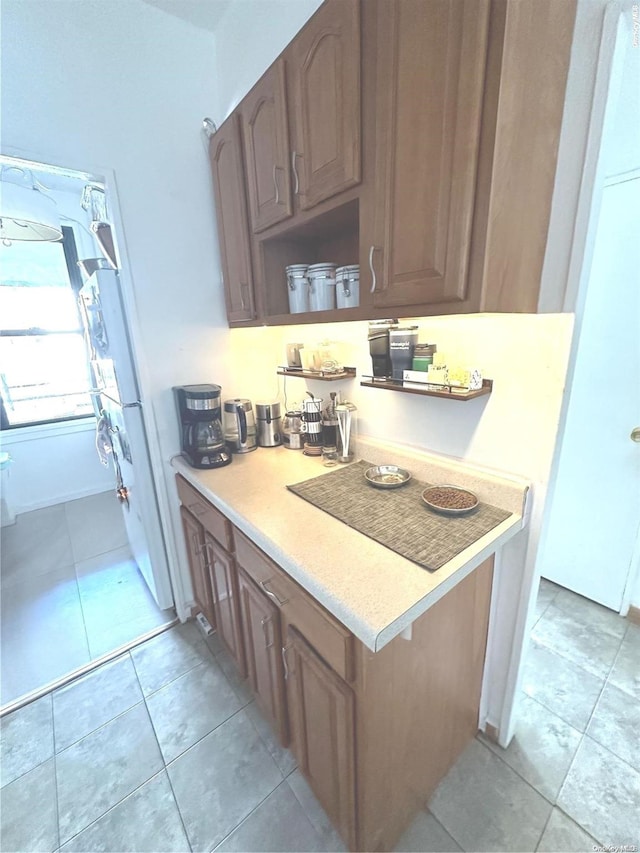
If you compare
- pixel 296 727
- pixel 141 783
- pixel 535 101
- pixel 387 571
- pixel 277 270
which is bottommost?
pixel 141 783

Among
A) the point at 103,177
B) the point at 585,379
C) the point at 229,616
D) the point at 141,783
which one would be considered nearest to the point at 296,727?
the point at 229,616

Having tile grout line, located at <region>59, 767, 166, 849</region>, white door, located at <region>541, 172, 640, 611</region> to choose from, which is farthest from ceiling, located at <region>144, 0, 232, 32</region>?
tile grout line, located at <region>59, 767, 166, 849</region>

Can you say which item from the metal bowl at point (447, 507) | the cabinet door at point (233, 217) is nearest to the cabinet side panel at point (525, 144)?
the metal bowl at point (447, 507)

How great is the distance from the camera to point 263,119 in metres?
1.24

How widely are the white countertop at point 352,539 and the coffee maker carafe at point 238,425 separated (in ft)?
0.58

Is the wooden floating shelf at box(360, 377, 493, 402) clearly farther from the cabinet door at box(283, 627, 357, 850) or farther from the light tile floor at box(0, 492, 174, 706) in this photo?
the light tile floor at box(0, 492, 174, 706)

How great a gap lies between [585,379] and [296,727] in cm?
191

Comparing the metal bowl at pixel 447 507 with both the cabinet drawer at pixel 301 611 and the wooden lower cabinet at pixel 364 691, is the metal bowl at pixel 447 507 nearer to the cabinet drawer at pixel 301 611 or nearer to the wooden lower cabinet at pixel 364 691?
the wooden lower cabinet at pixel 364 691

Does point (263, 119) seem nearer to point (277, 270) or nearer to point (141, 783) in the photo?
point (277, 270)

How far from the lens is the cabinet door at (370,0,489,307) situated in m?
0.71

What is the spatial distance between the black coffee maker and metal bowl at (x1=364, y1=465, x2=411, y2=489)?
66 centimetres

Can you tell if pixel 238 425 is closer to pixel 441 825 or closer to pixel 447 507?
pixel 447 507

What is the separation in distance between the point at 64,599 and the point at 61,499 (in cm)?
165

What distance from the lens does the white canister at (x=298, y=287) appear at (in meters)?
1.33
